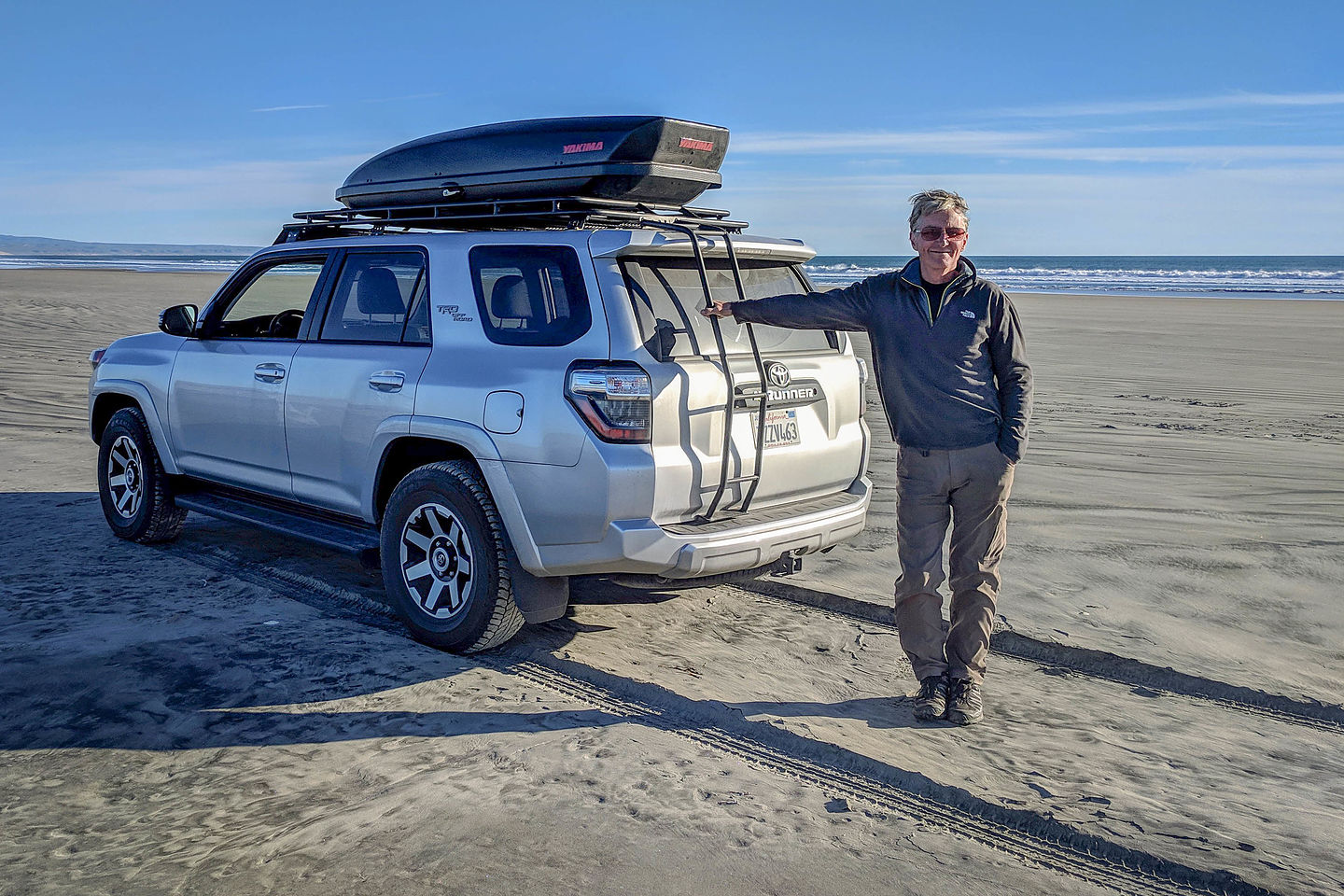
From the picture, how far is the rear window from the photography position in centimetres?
447

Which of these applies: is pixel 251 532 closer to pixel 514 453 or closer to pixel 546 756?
pixel 514 453

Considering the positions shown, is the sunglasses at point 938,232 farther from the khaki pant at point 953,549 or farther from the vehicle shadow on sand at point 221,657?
the vehicle shadow on sand at point 221,657

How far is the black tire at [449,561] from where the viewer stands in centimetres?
464

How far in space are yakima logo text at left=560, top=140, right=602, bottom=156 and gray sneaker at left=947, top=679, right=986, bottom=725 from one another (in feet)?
9.01

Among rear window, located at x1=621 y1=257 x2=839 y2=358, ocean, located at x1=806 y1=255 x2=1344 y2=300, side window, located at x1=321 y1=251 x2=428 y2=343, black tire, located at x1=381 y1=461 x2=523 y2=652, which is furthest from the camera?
ocean, located at x1=806 y1=255 x2=1344 y2=300

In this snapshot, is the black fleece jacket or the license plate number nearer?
the black fleece jacket

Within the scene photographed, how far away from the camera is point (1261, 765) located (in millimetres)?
3867

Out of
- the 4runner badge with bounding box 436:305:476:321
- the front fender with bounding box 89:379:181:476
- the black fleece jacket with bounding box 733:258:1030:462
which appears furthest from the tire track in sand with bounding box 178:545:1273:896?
the front fender with bounding box 89:379:181:476

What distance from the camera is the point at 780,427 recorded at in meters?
4.79

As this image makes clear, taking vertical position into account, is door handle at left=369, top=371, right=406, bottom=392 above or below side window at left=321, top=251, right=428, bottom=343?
below

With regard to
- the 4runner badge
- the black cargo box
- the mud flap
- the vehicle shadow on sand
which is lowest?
the vehicle shadow on sand

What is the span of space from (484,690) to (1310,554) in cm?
491

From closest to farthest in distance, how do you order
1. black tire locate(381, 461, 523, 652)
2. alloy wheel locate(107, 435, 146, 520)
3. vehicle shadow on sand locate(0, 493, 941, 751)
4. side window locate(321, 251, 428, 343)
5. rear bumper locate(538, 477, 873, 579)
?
vehicle shadow on sand locate(0, 493, 941, 751), rear bumper locate(538, 477, 873, 579), black tire locate(381, 461, 523, 652), side window locate(321, 251, 428, 343), alloy wheel locate(107, 435, 146, 520)

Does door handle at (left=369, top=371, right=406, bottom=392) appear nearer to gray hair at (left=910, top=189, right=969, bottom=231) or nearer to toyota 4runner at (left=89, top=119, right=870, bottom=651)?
toyota 4runner at (left=89, top=119, right=870, bottom=651)
